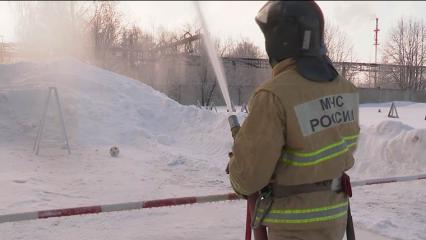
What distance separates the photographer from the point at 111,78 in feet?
52.3

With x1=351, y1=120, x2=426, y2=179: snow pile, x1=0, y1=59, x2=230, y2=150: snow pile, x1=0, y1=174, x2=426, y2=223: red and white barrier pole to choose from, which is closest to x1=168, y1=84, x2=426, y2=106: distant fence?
x1=0, y1=59, x2=230, y2=150: snow pile

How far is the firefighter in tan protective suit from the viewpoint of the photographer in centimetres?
212

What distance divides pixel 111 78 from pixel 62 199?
9.19 m

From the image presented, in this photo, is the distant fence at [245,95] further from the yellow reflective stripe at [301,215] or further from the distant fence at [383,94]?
the yellow reflective stripe at [301,215]

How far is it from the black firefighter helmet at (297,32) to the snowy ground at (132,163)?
3.60 metres

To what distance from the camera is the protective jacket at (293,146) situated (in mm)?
2105

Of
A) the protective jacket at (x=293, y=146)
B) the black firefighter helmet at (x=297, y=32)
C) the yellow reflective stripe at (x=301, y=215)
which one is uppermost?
the black firefighter helmet at (x=297, y=32)

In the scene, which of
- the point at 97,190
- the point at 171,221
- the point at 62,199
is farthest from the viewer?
the point at 97,190

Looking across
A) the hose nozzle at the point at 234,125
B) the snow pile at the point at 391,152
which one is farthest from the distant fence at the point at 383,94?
the hose nozzle at the point at 234,125

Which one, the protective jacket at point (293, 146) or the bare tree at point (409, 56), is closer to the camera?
the protective jacket at point (293, 146)

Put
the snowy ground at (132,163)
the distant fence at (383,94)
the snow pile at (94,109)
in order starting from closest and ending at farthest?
the snowy ground at (132,163) < the snow pile at (94,109) < the distant fence at (383,94)

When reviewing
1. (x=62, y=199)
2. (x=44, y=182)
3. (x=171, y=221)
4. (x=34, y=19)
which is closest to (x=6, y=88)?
(x=44, y=182)

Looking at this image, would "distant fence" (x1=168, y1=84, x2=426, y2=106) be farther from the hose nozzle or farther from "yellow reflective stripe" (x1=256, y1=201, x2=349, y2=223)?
"yellow reflective stripe" (x1=256, y1=201, x2=349, y2=223)

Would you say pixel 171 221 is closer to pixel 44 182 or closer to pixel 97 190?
pixel 97 190
